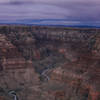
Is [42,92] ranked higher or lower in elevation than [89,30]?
lower

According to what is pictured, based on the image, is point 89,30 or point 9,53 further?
point 89,30

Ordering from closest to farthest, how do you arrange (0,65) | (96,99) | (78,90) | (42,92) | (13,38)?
(96,99) < (78,90) < (42,92) < (0,65) < (13,38)

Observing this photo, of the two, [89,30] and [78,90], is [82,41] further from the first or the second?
[78,90]

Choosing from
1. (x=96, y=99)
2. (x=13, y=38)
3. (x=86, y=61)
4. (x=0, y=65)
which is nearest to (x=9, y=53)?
(x=0, y=65)

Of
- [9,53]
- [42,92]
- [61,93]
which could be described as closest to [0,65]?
[9,53]

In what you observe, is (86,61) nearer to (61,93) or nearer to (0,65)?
(61,93)

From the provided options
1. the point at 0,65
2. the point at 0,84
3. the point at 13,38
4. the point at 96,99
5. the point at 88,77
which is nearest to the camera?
the point at 96,99

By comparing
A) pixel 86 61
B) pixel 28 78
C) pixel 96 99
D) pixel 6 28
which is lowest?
pixel 28 78
